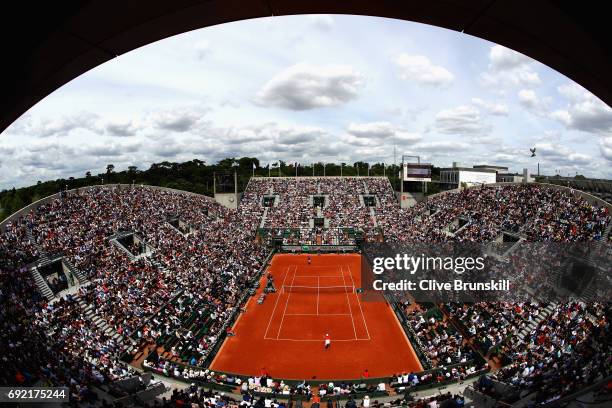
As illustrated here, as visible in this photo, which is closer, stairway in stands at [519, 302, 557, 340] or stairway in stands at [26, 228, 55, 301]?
stairway in stands at [519, 302, 557, 340]

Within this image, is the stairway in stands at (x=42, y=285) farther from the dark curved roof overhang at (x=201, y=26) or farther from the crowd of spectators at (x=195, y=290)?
the dark curved roof overhang at (x=201, y=26)

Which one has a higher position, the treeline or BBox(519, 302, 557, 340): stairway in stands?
the treeline

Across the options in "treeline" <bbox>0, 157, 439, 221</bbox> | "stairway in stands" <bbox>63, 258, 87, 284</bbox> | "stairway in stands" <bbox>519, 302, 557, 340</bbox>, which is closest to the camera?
"stairway in stands" <bbox>519, 302, 557, 340</bbox>

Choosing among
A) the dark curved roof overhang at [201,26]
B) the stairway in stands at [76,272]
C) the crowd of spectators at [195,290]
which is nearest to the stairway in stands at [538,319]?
the crowd of spectators at [195,290]

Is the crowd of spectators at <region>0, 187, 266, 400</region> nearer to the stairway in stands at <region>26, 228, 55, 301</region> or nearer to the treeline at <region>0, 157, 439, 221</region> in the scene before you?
the stairway in stands at <region>26, 228, 55, 301</region>

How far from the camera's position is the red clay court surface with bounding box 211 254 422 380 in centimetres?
2145

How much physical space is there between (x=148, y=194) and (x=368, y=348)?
3878 cm

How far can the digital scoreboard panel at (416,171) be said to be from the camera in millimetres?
67125

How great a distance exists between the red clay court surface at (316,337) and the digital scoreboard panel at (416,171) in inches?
1352

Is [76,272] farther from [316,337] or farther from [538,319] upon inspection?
[538,319]

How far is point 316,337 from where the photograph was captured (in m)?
25.5

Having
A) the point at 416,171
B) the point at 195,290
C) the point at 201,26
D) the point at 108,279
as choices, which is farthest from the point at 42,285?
the point at 416,171

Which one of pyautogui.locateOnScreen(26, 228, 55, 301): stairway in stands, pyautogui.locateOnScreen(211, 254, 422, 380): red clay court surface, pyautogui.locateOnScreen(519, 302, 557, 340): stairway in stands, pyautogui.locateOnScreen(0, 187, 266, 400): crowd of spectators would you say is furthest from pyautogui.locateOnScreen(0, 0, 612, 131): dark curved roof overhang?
pyautogui.locateOnScreen(26, 228, 55, 301): stairway in stands

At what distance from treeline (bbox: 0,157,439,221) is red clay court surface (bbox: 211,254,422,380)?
36.0m
